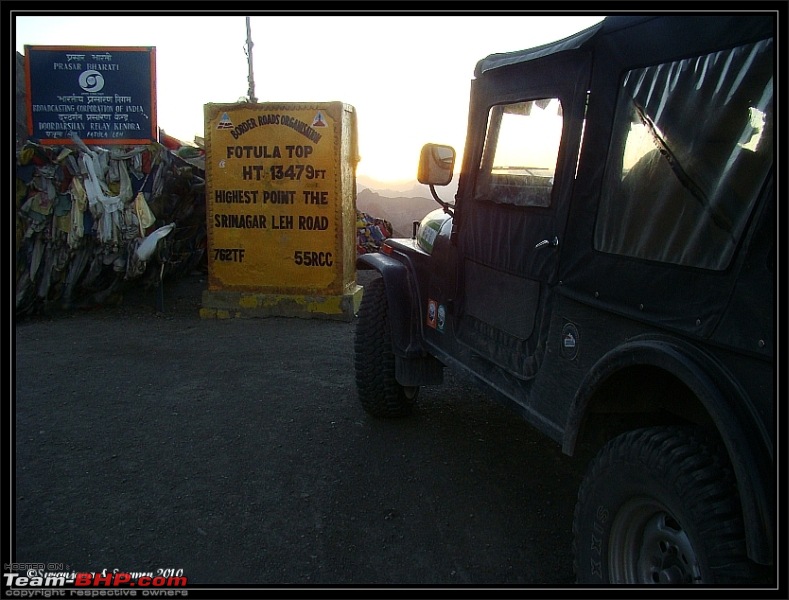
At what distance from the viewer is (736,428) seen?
177 cm

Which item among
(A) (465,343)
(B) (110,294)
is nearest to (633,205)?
(A) (465,343)

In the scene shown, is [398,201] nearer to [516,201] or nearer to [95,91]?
[95,91]

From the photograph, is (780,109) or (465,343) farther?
(465,343)

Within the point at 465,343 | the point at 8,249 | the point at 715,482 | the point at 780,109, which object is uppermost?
the point at 780,109

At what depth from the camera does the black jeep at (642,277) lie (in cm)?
181

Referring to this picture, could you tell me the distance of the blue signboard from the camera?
9.37 metres

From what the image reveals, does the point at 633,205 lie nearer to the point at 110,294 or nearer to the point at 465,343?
the point at 465,343

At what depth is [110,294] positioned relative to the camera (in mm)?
8227

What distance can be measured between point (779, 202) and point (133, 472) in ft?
11.3

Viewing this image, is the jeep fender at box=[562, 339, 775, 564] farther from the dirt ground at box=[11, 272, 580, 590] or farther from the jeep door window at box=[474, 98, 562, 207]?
the dirt ground at box=[11, 272, 580, 590]

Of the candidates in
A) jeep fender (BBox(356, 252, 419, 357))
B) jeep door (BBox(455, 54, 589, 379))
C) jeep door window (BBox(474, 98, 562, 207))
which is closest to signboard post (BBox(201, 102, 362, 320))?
jeep fender (BBox(356, 252, 419, 357))

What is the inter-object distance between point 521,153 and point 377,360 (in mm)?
1769

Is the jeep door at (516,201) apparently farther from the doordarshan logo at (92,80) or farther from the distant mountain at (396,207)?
the distant mountain at (396,207)

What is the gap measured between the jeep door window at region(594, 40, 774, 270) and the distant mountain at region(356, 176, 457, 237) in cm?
1275
